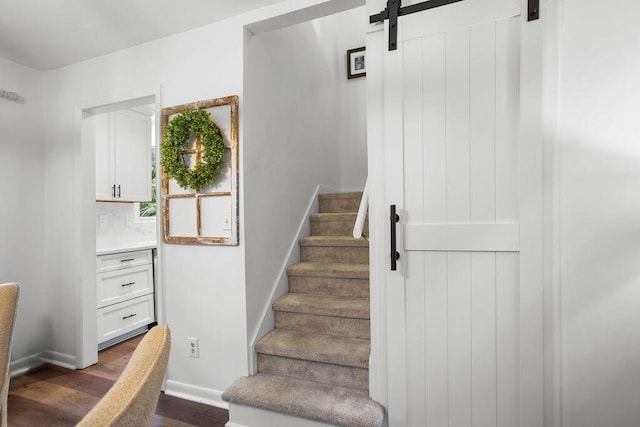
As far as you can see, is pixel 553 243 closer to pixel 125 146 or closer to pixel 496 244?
pixel 496 244

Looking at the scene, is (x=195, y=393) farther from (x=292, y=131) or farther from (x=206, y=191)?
(x=292, y=131)

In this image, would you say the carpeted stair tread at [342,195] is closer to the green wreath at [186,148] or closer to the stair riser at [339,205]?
the stair riser at [339,205]

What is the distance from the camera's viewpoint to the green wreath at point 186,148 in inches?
83.3

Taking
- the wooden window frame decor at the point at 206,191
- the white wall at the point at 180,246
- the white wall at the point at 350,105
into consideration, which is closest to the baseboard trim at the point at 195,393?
the white wall at the point at 180,246

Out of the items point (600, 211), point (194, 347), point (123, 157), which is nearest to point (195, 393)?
point (194, 347)

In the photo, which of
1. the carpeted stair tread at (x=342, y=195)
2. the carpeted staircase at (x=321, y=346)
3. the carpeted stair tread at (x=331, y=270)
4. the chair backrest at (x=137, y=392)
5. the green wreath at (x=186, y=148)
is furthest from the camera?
the carpeted stair tread at (x=342, y=195)

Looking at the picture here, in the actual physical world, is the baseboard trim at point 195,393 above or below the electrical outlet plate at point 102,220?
below

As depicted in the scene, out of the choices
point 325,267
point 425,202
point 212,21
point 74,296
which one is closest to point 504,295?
point 425,202

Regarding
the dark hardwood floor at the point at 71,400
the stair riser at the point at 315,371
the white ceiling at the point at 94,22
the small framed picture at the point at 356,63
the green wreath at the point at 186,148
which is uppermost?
the small framed picture at the point at 356,63

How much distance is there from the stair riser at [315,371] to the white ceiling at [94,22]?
2.16 meters

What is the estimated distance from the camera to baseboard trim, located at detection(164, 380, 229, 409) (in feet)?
7.21

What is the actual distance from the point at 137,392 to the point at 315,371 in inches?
69.0

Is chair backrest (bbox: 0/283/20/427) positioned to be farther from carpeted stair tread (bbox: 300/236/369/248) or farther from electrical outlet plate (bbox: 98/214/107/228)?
electrical outlet plate (bbox: 98/214/107/228)

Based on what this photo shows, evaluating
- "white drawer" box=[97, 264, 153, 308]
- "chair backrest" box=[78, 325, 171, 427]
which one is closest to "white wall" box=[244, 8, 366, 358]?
"chair backrest" box=[78, 325, 171, 427]
